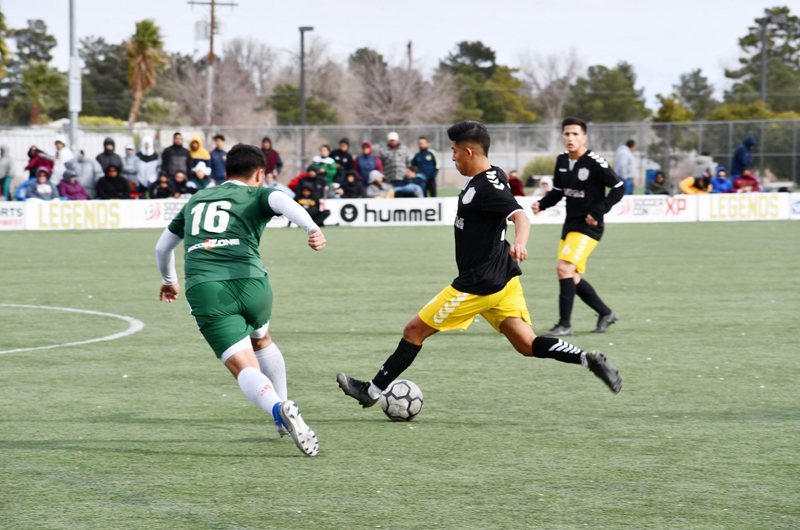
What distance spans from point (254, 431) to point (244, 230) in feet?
4.07

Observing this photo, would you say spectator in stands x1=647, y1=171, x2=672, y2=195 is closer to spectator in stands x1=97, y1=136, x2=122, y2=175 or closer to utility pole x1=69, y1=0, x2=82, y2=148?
spectator in stands x1=97, y1=136, x2=122, y2=175

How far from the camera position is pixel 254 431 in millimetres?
5820

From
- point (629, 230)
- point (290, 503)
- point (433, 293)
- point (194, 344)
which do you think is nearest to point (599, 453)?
point (290, 503)

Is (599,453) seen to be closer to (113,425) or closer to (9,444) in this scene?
(113,425)

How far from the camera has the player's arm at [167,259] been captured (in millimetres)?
5582

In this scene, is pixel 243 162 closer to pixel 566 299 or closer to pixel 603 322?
pixel 566 299

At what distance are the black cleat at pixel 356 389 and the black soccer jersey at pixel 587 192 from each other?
351cm

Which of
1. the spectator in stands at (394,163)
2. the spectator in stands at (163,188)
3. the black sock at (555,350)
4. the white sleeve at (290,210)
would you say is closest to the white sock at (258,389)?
the white sleeve at (290,210)

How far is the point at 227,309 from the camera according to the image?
5.21 meters

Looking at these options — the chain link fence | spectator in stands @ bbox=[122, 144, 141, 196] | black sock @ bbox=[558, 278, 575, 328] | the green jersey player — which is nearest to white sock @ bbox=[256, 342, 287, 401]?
the green jersey player

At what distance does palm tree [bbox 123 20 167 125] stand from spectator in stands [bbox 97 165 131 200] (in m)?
39.2

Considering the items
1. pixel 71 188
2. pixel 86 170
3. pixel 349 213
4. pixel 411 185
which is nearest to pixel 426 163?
pixel 411 185

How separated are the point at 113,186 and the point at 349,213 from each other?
5.51 m

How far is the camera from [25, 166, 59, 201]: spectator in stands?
23.4 m
